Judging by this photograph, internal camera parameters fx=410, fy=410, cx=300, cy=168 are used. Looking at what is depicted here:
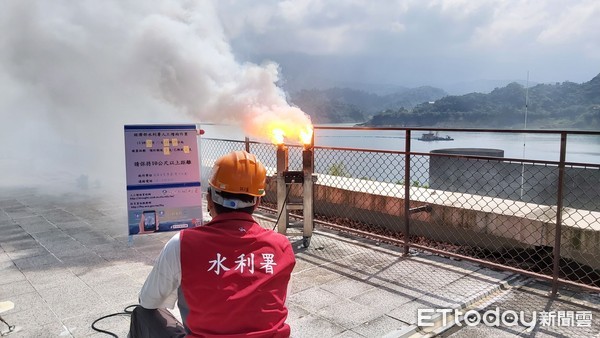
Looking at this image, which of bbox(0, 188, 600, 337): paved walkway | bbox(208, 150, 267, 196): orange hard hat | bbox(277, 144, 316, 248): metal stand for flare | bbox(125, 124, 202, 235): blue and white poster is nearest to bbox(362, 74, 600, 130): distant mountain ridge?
bbox(277, 144, 316, 248): metal stand for flare

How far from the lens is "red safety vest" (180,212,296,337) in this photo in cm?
171

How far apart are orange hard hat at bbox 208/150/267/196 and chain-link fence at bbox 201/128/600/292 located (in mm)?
3231

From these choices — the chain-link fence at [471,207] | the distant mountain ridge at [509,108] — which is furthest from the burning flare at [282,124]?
the distant mountain ridge at [509,108]

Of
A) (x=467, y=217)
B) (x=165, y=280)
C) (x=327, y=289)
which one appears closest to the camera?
(x=165, y=280)

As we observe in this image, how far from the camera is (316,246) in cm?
567

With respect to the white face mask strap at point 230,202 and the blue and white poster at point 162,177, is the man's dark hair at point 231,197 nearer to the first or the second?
the white face mask strap at point 230,202

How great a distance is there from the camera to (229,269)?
1.73m

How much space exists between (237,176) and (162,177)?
2836 mm

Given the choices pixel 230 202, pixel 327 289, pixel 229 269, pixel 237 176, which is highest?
pixel 237 176

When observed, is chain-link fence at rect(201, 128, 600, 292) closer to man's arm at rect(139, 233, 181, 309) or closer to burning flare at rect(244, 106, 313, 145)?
burning flare at rect(244, 106, 313, 145)

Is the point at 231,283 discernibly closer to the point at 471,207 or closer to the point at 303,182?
the point at 303,182

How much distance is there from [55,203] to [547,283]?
28.4 ft

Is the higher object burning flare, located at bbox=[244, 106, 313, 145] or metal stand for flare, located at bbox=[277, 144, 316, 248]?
burning flare, located at bbox=[244, 106, 313, 145]

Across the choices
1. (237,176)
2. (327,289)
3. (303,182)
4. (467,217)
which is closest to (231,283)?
(237,176)
